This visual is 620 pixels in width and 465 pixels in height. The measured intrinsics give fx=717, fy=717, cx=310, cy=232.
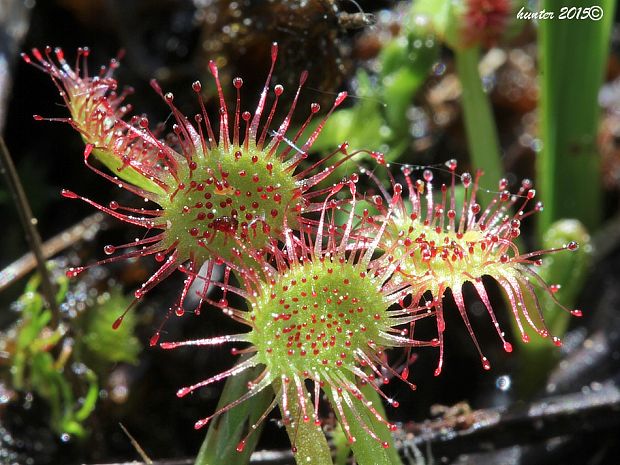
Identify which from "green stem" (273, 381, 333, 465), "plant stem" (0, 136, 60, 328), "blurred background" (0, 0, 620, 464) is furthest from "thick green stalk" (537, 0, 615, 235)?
"plant stem" (0, 136, 60, 328)

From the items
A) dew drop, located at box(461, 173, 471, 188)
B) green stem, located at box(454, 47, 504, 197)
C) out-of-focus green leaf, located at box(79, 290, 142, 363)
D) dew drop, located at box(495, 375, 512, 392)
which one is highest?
green stem, located at box(454, 47, 504, 197)

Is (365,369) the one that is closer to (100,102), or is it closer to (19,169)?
(100,102)

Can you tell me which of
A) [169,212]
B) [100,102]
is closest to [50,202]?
[100,102]

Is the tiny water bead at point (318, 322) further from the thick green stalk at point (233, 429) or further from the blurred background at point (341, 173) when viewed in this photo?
the blurred background at point (341, 173)

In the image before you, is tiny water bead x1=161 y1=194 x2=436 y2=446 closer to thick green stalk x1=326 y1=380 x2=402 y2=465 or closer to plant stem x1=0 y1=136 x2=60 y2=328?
thick green stalk x1=326 y1=380 x2=402 y2=465

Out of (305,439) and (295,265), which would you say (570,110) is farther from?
(305,439)

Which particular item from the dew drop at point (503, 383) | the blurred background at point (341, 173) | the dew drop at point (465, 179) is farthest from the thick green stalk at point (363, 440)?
the dew drop at point (503, 383)

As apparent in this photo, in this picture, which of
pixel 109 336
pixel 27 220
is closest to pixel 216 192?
pixel 27 220
